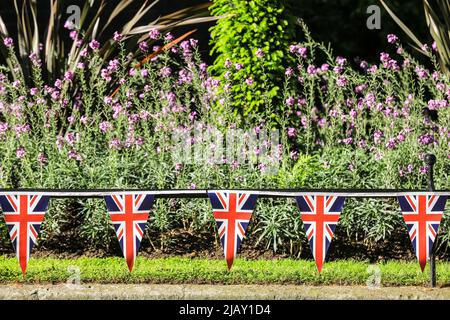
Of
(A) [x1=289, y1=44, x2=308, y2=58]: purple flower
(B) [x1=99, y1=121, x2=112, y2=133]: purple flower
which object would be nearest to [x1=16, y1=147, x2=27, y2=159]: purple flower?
(B) [x1=99, y1=121, x2=112, y2=133]: purple flower

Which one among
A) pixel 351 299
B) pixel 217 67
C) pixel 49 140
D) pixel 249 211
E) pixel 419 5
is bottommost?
pixel 351 299

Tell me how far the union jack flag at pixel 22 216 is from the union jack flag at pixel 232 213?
1156mm

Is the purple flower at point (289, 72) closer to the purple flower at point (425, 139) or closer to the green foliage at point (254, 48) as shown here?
the green foliage at point (254, 48)

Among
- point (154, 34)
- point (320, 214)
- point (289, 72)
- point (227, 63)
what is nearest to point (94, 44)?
point (154, 34)

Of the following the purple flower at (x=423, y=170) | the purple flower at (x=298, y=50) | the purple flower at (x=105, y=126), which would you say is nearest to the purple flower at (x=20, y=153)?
the purple flower at (x=105, y=126)

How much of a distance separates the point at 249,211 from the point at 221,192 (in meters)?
0.23

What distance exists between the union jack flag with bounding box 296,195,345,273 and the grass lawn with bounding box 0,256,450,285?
542mm

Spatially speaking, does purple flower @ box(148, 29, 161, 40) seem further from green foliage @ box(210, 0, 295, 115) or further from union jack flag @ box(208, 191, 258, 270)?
union jack flag @ box(208, 191, 258, 270)

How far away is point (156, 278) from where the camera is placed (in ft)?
21.0

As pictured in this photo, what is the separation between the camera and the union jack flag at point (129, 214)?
5961mm

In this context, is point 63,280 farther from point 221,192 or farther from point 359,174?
point 359,174

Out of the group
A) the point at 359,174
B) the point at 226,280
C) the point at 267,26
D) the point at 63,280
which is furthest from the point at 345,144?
the point at 63,280

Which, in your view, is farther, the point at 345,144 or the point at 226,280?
the point at 345,144

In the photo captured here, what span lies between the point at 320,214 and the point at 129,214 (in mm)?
1267
